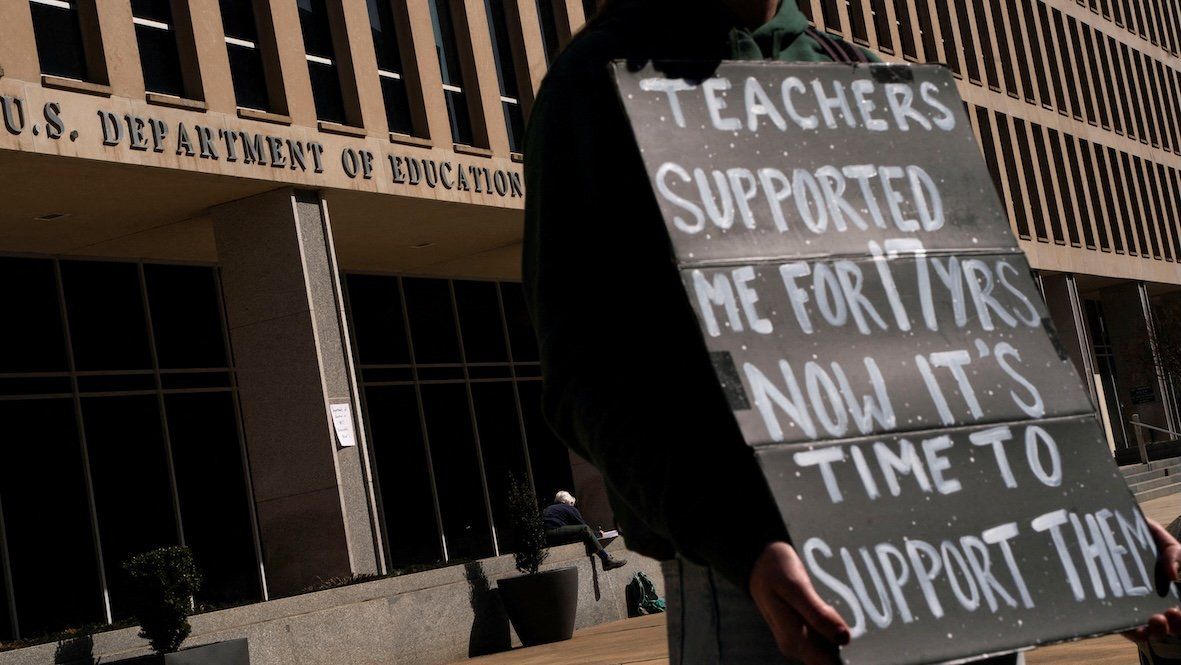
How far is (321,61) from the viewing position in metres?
19.5

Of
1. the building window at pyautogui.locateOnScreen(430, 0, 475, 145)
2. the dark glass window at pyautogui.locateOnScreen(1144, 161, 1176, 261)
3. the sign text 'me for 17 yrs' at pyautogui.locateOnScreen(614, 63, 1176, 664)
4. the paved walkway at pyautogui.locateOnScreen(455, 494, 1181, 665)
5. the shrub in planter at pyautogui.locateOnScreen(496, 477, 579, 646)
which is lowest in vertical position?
the paved walkway at pyautogui.locateOnScreen(455, 494, 1181, 665)

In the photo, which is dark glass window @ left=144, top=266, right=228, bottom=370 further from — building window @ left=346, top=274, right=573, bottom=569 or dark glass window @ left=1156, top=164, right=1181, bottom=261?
dark glass window @ left=1156, top=164, right=1181, bottom=261

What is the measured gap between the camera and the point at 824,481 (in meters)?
1.97

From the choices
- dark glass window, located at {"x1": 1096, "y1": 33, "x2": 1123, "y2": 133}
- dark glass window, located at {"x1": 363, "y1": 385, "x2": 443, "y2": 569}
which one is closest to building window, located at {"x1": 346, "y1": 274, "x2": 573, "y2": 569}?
dark glass window, located at {"x1": 363, "y1": 385, "x2": 443, "y2": 569}

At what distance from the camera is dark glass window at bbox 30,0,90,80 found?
16.0 metres

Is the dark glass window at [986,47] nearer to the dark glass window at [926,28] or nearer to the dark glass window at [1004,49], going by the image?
the dark glass window at [1004,49]

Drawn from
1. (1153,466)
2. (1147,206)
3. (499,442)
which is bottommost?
(1153,466)

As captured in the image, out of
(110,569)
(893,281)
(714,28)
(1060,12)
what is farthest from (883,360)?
(1060,12)

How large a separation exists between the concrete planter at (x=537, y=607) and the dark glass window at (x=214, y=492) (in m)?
5.31

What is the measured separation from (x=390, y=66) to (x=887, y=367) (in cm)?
1923

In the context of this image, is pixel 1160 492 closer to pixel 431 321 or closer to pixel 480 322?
pixel 480 322

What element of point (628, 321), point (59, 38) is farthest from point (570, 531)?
point (628, 321)

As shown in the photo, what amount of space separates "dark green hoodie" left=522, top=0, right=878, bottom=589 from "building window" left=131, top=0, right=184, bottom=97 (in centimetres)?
1555

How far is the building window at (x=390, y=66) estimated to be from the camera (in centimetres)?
2056
